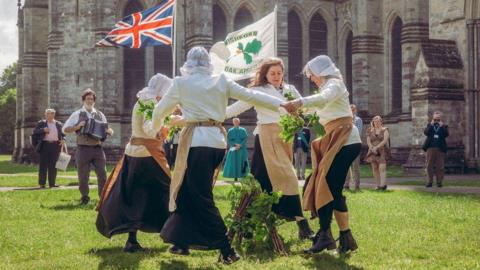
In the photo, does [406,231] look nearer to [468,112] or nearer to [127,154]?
[127,154]

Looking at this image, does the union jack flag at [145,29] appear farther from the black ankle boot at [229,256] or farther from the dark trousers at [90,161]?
the black ankle boot at [229,256]

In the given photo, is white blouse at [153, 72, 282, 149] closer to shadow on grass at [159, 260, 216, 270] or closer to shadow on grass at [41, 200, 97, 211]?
shadow on grass at [159, 260, 216, 270]

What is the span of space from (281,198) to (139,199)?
177 cm

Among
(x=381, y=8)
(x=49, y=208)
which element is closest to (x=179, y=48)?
(x=381, y=8)

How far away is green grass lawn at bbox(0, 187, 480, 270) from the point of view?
23.0ft

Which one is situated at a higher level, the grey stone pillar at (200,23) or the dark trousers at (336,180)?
the grey stone pillar at (200,23)

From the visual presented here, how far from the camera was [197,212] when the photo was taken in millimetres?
6961

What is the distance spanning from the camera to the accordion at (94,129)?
1245 cm

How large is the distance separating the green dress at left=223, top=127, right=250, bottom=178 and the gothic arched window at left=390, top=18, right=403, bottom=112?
11841 millimetres

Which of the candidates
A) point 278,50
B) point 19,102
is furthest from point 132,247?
point 19,102

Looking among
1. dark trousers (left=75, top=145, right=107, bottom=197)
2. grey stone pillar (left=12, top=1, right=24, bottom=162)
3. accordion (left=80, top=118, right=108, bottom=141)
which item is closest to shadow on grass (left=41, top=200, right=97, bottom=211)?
dark trousers (left=75, top=145, right=107, bottom=197)

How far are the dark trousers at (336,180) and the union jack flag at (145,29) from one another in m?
8.90

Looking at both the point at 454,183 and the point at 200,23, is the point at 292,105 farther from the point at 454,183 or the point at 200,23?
the point at 200,23

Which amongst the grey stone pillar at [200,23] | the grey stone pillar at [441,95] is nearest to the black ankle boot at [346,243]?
the grey stone pillar at [441,95]
